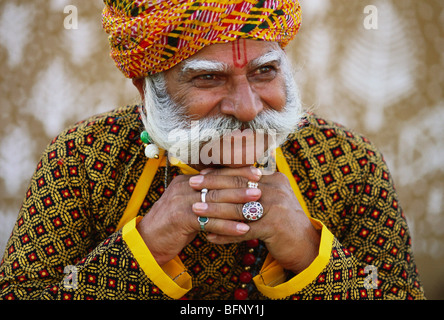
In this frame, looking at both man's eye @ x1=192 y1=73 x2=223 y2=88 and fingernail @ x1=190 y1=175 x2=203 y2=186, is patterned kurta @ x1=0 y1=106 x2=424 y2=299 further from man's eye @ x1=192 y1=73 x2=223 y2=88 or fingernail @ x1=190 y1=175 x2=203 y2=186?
man's eye @ x1=192 y1=73 x2=223 y2=88

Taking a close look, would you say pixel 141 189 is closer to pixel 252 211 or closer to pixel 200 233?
pixel 200 233

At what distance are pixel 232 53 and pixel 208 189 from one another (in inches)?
24.7

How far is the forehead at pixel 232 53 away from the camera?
2119mm

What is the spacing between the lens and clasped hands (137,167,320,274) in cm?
205

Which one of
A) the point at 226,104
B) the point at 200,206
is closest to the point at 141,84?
the point at 226,104

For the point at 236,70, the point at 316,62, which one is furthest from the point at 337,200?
the point at 316,62

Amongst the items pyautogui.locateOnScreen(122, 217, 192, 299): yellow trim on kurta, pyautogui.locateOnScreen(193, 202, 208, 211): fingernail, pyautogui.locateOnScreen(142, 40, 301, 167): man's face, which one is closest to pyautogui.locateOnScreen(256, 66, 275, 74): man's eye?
pyautogui.locateOnScreen(142, 40, 301, 167): man's face

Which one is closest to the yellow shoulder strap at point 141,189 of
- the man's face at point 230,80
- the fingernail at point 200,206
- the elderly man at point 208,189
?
the elderly man at point 208,189

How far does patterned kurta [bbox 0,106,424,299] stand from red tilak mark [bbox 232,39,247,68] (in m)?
0.72

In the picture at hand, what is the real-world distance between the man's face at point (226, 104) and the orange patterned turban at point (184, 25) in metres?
0.06

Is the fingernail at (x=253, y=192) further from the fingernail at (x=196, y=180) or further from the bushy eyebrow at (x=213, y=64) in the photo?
the bushy eyebrow at (x=213, y=64)

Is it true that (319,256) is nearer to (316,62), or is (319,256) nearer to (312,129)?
(312,129)

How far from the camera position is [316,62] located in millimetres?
3840

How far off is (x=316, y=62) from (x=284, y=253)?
2.15 metres
